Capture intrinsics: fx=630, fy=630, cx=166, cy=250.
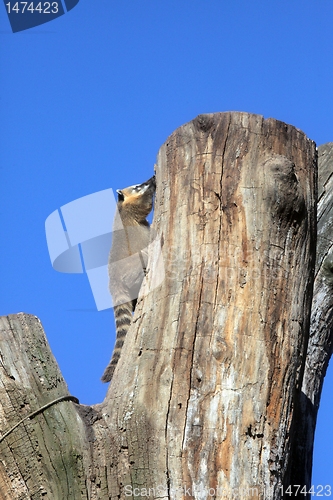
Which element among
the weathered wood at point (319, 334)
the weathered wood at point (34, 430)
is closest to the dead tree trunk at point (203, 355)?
the weathered wood at point (34, 430)

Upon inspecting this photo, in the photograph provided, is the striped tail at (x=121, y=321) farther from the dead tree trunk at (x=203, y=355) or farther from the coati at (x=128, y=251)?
the dead tree trunk at (x=203, y=355)

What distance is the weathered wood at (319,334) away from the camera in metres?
4.84

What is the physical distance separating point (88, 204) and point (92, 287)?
1074 mm

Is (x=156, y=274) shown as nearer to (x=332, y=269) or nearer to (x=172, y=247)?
(x=172, y=247)

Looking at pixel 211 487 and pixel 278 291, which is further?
Result: pixel 278 291

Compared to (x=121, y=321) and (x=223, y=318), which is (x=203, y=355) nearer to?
(x=223, y=318)

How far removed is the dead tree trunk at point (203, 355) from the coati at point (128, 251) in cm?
287

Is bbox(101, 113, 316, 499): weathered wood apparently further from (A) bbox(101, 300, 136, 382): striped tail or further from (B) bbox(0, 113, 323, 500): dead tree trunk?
(A) bbox(101, 300, 136, 382): striped tail

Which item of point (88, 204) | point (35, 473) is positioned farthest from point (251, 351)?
point (88, 204)

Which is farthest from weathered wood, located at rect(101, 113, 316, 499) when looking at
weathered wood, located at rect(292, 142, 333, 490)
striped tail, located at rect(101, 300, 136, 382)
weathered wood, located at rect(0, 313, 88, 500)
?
striped tail, located at rect(101, 300, 136, 382)

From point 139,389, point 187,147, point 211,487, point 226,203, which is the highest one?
point 187,147

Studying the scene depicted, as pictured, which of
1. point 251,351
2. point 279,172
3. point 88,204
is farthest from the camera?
point 88,204

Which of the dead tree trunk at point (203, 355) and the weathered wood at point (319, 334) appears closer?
the dead tree trunk at point (203, 355)

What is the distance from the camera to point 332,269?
551cm
